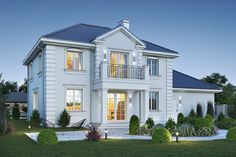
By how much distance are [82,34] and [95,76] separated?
3.64m

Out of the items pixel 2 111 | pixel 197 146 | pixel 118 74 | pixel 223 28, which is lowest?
pixel 197 146

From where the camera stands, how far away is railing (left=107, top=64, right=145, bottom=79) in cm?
2091

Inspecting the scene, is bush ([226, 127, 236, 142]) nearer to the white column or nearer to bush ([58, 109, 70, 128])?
the white column

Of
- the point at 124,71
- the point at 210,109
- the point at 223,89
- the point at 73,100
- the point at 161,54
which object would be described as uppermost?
the point at 161,54

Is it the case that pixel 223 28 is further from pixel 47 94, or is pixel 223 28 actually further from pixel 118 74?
pixel 47 94

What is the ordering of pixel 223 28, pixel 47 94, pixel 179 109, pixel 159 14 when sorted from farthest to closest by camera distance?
pixel 179 109
pixel 223 28
pixel 159 14
pixel 47 94

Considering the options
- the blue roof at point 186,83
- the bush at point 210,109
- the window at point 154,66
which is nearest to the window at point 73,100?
the window at point 154,66

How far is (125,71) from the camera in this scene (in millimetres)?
21500

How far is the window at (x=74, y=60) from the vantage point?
2100 cm

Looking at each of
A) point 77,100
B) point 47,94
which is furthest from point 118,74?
point 47,94

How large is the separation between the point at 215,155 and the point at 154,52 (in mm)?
14730

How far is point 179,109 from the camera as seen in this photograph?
27.2m

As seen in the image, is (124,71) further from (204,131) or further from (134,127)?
(204,131)

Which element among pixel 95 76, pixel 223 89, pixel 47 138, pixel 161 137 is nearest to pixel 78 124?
pixel 95 76
